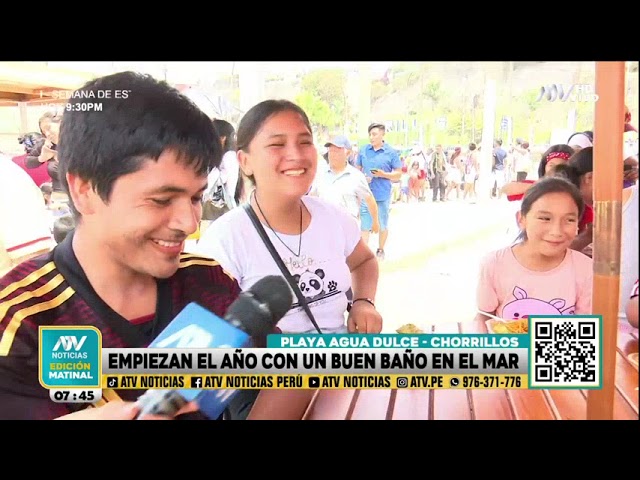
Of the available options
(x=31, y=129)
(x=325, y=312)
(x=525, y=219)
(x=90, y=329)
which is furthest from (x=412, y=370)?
(x=31, y=129)

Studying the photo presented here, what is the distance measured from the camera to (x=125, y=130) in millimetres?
2646

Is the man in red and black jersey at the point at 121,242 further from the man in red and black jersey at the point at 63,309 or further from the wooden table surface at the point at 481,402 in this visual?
the wooden table surface at the point at 481,402

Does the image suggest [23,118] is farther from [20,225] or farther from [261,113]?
[261,113]

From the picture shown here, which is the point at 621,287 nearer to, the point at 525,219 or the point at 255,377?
the point at 525,219

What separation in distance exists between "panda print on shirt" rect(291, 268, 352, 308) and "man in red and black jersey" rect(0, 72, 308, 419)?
0.29 meters

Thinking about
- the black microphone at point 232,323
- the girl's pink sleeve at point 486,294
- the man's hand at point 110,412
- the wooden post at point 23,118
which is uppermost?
the wooden post at point 23,118

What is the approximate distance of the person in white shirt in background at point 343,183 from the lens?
2.73 metres

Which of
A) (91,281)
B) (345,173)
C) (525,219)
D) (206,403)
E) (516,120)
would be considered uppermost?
(516,120)

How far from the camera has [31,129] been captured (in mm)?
2693

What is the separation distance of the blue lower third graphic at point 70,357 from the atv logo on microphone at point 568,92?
2135 millimetres

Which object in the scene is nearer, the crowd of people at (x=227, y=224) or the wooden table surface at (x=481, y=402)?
the crowd of people at (x=227, y=224)

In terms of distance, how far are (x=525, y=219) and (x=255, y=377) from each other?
1.35 metres

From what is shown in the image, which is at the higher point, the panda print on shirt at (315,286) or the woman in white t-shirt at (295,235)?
the woman in white t-shirt at (295,235)

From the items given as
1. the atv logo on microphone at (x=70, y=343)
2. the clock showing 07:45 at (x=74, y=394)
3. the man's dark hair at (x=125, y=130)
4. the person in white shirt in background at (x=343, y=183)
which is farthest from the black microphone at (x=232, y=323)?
the man's dark hair at (x=125, y=130)
